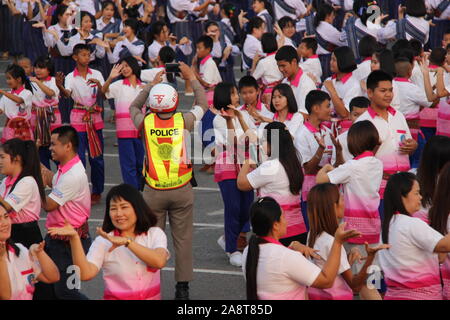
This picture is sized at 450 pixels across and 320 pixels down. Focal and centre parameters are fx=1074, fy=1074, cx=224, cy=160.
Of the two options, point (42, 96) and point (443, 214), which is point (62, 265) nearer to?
point (443, 214)

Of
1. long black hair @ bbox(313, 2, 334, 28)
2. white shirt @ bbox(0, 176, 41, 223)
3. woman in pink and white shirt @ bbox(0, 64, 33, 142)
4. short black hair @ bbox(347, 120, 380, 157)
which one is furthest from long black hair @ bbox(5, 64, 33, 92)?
short black hair @ bbox(347, 120, 380, 157)

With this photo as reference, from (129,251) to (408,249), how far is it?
181cm

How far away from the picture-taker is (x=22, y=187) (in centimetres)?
827

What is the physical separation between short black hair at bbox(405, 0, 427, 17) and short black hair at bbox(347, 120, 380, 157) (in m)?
6.59

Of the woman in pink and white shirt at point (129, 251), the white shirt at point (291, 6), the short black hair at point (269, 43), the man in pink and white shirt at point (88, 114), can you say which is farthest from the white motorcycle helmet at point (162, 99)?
the white shirt at point (291, 6)

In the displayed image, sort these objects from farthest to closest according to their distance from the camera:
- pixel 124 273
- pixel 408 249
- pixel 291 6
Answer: pixel 291 6 < pixel 408 249 < pixel 124 273

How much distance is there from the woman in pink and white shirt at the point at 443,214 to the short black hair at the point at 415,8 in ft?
25.2

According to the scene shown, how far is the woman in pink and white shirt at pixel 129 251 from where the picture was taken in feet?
22.2

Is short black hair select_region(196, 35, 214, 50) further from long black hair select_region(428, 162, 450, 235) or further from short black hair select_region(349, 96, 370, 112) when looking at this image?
long black hair select_region(428, 162, 450, 235)

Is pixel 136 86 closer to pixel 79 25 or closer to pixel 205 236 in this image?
pixel 205 236

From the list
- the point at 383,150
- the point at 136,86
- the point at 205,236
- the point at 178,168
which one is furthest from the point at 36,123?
the point at 383,150

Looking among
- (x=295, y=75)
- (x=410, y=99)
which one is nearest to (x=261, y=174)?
(x=295, y=75)

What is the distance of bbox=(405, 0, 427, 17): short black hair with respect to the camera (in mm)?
14773

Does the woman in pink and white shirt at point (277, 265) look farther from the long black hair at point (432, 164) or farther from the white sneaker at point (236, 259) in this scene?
the white sneaker at point (236, 259)
